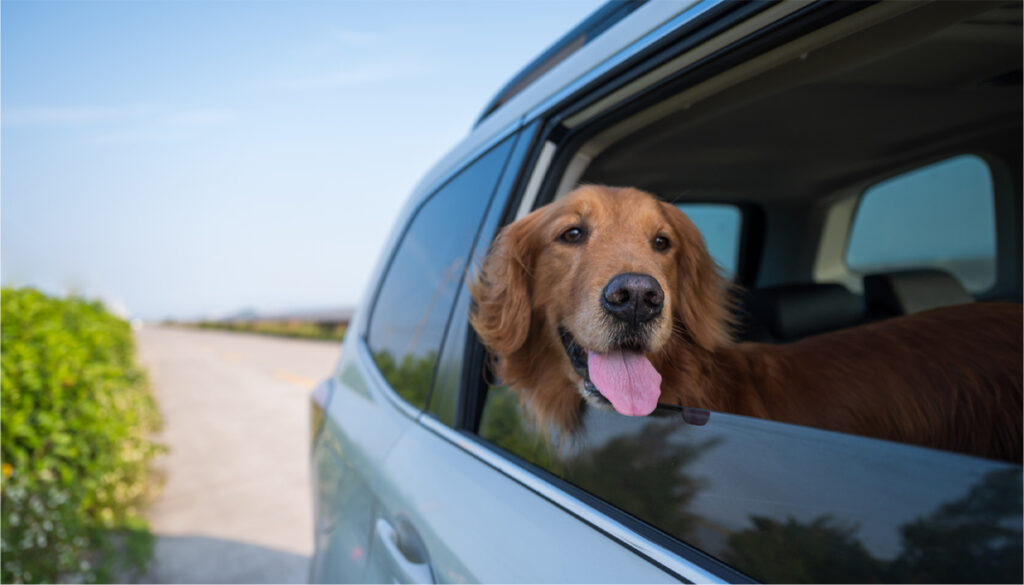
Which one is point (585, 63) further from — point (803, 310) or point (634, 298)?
point (803, 310)

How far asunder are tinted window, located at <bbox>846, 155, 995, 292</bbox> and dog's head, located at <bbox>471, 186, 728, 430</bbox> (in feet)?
7.42

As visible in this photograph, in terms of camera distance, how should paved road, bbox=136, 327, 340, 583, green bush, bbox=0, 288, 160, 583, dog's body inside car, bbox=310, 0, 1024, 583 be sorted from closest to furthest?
dog's body inside car, bbox=310, 0, 1024, 583
green bush, bbox=0, 288, 160, 583
paved road, bbox=136, 327, 340, 583

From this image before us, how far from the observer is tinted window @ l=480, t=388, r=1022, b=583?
83cm

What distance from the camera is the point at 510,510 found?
138cm

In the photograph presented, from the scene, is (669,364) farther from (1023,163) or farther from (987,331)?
(1023,163)

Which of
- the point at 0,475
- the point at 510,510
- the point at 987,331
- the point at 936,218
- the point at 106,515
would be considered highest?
the point at 936,218

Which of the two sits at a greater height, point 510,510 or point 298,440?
point 510,510

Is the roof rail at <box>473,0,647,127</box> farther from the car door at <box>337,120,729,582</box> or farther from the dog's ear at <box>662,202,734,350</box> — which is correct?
the dog's ear at <box>662,202,734,350</box>

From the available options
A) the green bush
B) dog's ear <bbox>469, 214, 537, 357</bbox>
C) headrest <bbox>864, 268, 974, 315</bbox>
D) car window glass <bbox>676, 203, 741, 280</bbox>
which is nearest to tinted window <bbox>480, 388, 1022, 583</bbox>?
dog's ear <bbox>469, 214, 537, 357</bbox>

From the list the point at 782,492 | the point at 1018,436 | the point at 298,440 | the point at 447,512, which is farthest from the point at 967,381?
the point at 298,440

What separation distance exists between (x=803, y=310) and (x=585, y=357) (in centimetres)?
163

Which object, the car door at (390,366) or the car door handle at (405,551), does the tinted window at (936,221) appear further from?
the car door handle at (405,551)

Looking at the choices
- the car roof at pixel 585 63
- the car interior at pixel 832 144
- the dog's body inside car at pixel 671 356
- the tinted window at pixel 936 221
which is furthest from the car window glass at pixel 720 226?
the car roof at pixel 585 63

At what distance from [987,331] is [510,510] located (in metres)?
1.37
